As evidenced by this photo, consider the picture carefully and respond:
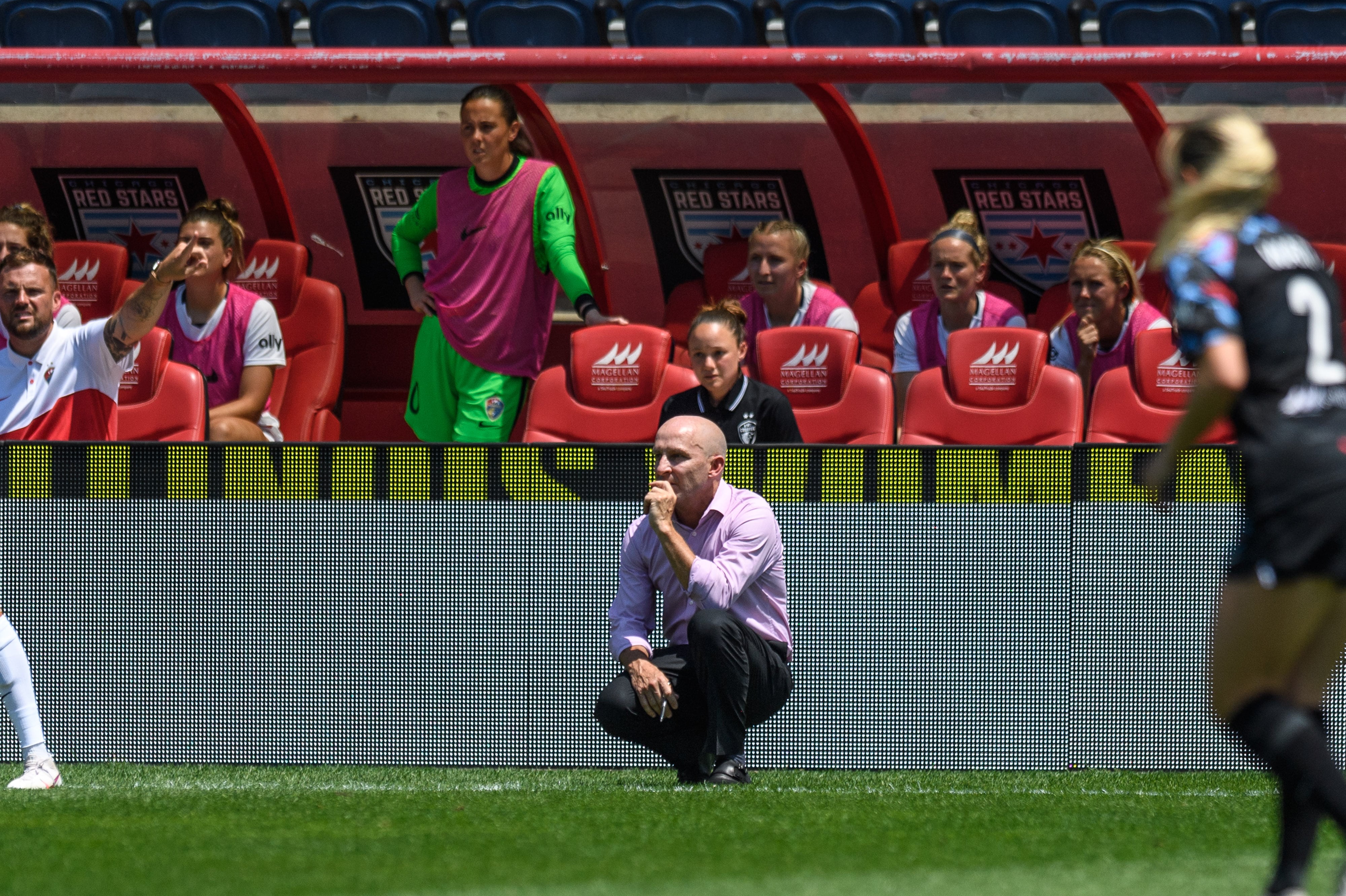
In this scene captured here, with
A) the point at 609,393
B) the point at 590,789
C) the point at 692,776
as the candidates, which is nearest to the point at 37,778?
the point at 590,789

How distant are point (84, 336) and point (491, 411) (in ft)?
7.81

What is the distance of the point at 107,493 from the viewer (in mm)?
5789

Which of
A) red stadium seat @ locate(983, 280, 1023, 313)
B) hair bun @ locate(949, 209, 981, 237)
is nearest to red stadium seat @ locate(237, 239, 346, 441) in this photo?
hair bun @ locate(949, 209, 981, 237)

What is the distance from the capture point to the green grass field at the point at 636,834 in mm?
3740

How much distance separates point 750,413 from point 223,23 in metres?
6.84

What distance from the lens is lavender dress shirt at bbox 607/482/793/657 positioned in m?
5.24

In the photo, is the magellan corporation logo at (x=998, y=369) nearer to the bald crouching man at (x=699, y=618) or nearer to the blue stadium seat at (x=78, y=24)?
the bald crouching man at (x=699, y=618)

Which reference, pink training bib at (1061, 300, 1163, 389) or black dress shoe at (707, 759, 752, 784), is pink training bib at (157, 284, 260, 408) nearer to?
black dress shoe at (707, 759, 752, 784)

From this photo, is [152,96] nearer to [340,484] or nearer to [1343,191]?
[340,484]

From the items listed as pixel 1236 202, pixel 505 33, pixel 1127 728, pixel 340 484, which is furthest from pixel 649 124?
pixel 1236 202

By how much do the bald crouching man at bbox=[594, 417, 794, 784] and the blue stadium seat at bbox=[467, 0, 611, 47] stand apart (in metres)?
6.82

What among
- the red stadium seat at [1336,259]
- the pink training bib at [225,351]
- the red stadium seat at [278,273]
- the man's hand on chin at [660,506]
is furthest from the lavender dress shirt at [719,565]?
the red stadium seat at [1336,259]

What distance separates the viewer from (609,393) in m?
7.37

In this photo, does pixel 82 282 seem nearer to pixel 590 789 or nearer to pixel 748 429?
pixel 748 429
